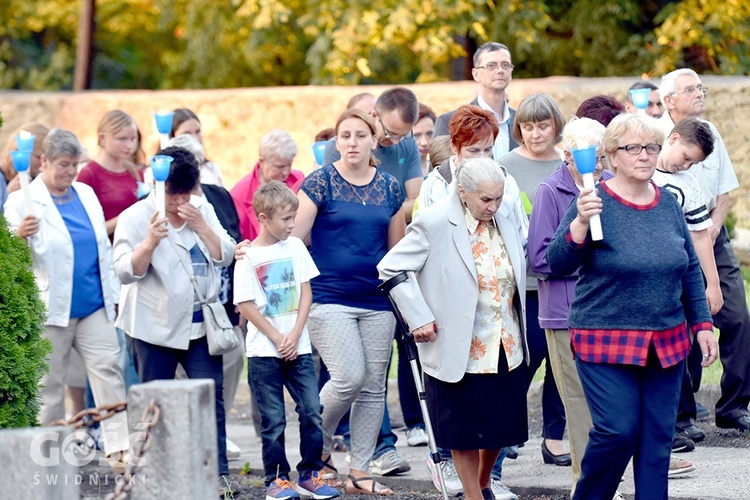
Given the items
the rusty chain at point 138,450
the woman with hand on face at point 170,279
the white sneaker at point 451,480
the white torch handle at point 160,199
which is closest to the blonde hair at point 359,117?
the woman with hand on face at point 170,279

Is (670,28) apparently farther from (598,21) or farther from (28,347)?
(28,347)

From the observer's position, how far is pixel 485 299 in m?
5.98

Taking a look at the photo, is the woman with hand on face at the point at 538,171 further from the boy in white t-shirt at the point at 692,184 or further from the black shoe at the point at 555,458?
the boy in white t-shirt at the point at 692,184

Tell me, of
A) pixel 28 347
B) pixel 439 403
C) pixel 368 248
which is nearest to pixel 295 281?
pixel 368 248

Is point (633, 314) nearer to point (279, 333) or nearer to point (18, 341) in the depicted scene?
point (279, 333)

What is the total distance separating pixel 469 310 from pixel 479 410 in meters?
0.49

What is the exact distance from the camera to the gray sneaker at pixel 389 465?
23.8ft

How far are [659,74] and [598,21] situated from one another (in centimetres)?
188

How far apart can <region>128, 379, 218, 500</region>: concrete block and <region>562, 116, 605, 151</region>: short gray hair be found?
109 inches

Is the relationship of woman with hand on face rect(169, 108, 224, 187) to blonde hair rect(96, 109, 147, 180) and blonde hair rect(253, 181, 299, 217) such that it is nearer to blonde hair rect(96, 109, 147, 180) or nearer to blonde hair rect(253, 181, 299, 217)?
blonde hair rect(96, 109, 147, 180)

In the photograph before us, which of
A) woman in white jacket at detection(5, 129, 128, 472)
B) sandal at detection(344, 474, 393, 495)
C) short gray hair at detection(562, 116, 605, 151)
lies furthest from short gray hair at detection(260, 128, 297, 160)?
short gray hair at detection(562, 116, 605, 151)

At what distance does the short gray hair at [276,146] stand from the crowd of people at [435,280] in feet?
0.10

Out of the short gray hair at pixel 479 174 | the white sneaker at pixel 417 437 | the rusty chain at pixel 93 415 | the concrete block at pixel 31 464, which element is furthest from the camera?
the white sneaker at pixel 417 437

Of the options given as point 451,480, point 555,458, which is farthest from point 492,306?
point 555,458
